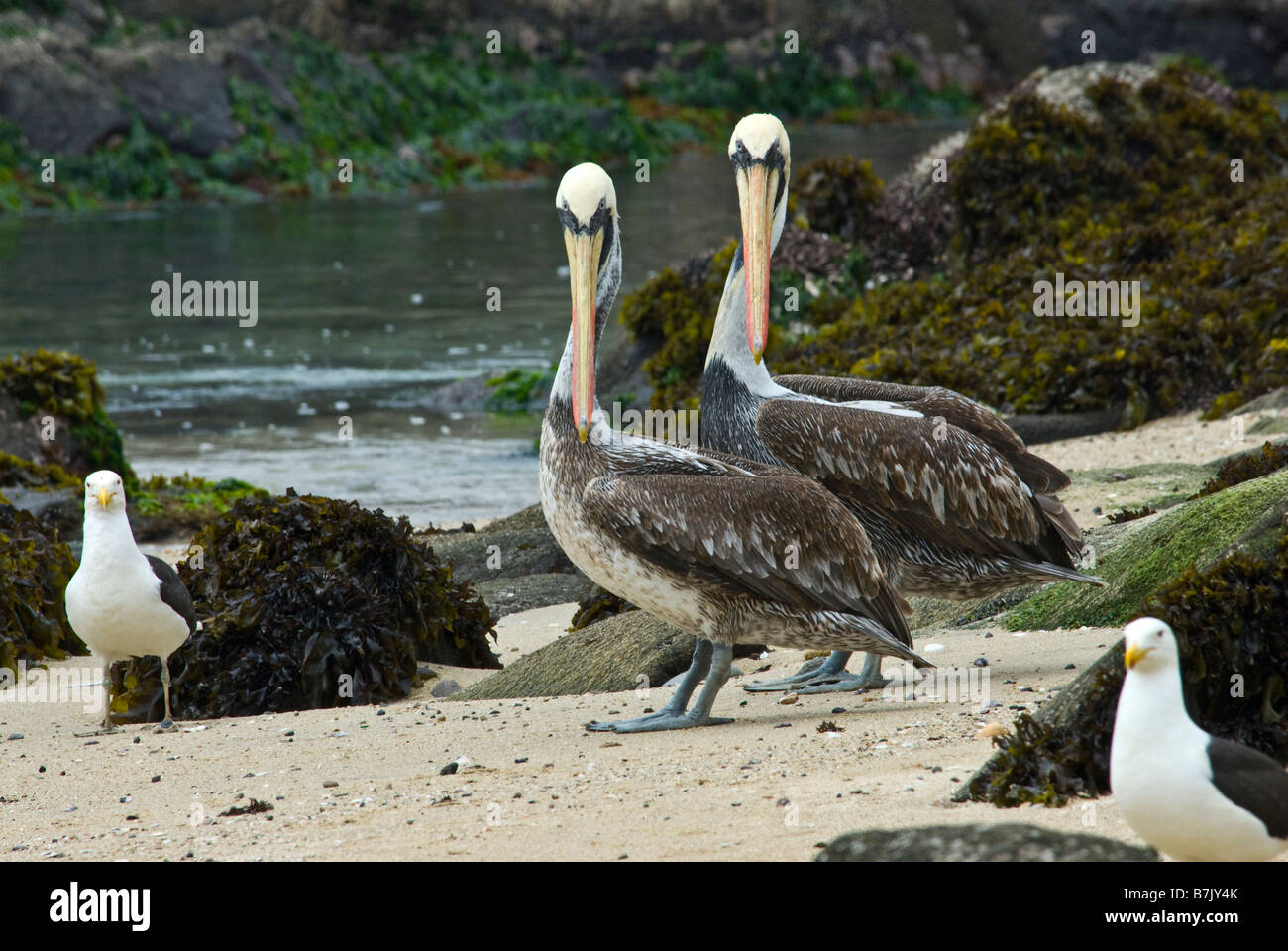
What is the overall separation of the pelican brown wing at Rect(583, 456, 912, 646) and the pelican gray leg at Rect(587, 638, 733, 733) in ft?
0.95

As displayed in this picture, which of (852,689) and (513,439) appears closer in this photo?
(852,689)

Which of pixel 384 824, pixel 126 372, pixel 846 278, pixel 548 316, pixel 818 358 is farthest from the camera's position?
pixel 548 316

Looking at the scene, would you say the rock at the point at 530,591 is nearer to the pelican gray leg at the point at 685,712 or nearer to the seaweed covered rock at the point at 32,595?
the seaweed covered rock at the point at 32,595

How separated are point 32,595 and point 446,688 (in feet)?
8.33

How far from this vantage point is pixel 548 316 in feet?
74.7

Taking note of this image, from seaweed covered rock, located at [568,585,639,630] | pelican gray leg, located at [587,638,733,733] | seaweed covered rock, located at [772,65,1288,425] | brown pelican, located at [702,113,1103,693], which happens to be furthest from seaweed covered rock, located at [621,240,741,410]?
pelican gray leg, located at [587,638,733,733]

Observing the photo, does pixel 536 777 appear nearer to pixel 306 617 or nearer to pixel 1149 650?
pixel 1149 650

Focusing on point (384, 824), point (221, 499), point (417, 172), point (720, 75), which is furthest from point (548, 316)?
point (720, 75)

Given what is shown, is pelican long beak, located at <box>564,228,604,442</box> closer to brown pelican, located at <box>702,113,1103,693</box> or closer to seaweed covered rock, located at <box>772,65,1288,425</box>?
brown pelican, located at <box>702,113,1103,693</box>

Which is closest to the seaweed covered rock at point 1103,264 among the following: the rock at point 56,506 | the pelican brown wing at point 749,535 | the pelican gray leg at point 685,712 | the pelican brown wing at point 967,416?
the pelican brown wing at point 967,416

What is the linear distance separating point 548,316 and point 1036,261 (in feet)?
29.2

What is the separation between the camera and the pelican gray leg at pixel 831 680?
20.4ft

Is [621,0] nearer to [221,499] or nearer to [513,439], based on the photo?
[513,439]

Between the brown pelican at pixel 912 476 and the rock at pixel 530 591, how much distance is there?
2560mm
